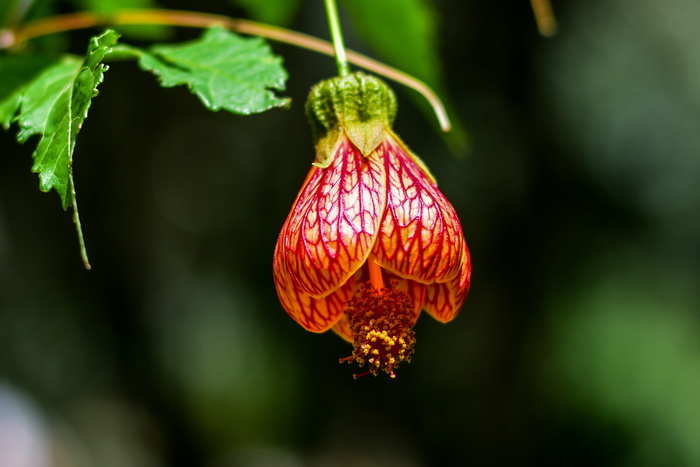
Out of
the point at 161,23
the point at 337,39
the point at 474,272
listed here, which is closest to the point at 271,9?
the point at 161,23

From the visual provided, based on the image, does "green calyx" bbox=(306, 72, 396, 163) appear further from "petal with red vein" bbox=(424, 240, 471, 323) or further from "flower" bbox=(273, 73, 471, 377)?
"petal with red vein" bbox=(424, 240, 471, 323)

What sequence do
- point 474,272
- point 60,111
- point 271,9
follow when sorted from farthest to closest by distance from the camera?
point 474,272
point 271,9
point 60,111

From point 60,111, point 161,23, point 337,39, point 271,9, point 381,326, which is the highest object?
point 271,9

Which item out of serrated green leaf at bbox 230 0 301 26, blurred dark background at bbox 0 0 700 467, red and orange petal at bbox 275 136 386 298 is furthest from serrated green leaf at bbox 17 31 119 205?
blurred dark background at bbox 0 0 700 467

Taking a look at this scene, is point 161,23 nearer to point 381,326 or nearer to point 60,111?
point 60,111

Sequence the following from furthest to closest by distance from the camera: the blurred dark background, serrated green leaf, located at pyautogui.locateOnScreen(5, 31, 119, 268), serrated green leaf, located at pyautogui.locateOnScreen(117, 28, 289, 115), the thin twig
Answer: the blurred dark background
the thin twig
serrated green leaf, located at pyautogui.locateOnScreen(117, 28, 289, 115)
serrated green leaf, located at pyautogui.locateOnScreen(5, 31, 119, 268)

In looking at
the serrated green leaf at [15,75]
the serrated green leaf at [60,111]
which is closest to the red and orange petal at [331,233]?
the serrated green leaf at [60,111]

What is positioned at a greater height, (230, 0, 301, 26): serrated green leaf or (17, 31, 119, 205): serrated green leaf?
(230, 0, 301, 26): serrated green leaf
